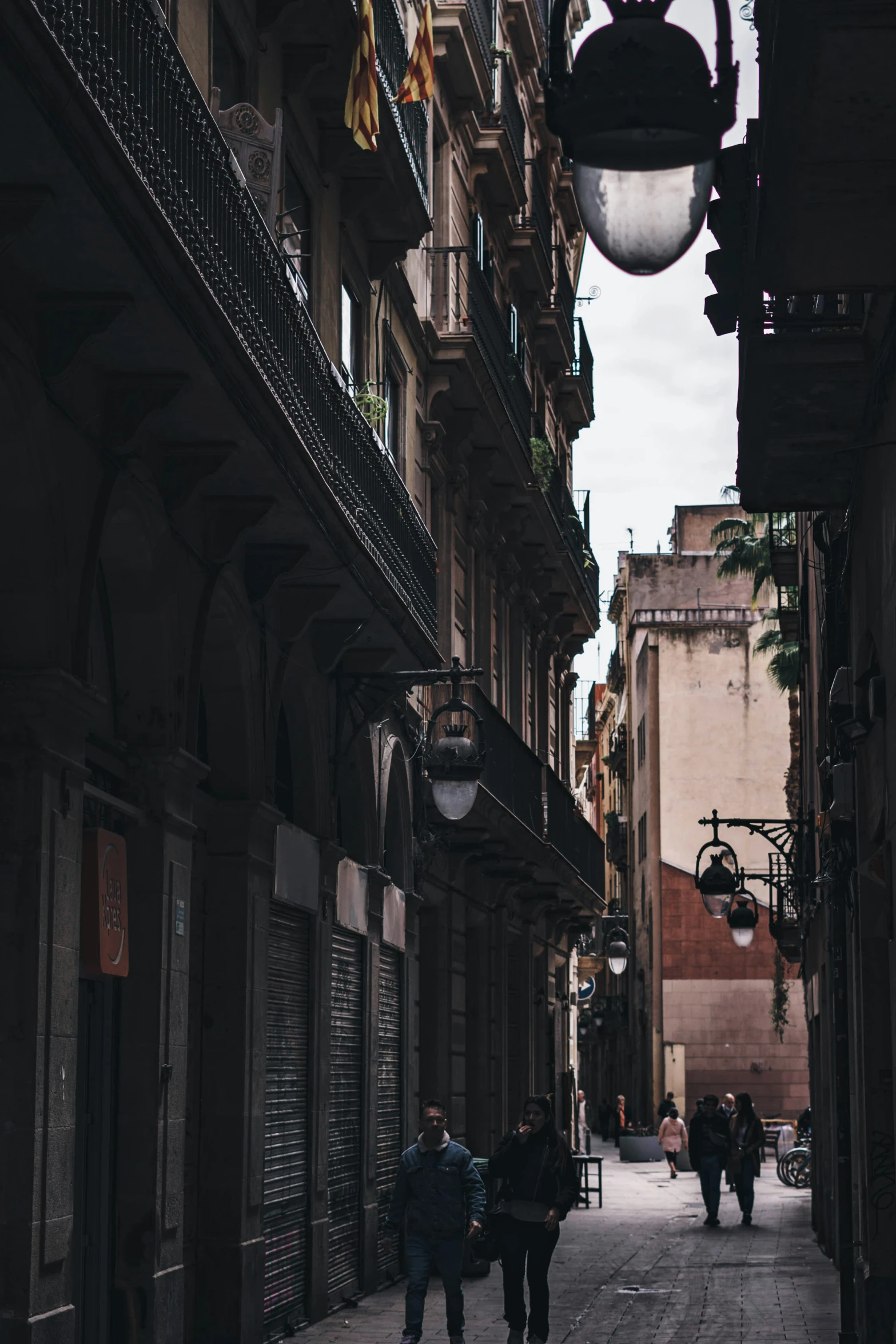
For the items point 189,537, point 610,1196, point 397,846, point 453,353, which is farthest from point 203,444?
point 610,1196

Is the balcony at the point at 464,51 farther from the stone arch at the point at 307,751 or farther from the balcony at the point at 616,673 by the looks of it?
the balcony at the point at 616,673

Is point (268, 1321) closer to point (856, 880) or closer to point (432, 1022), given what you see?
point (856, 880)

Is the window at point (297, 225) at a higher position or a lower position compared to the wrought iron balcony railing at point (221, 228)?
higher

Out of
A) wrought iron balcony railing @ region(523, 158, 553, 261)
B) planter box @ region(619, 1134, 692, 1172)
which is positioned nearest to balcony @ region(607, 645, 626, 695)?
planter box @ region(619, 1134, 692, 1172)

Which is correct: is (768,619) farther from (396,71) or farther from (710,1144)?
(396,71)

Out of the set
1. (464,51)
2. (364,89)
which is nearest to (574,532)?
(464,51)

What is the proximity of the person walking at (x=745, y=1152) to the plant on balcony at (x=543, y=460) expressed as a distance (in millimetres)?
9037

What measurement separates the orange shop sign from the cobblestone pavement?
4.72 metres

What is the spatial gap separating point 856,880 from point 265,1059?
4.35 metres

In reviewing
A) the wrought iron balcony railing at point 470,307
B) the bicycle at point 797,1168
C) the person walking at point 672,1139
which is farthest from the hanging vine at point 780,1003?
the wrought iron balcony railing at point 470,307

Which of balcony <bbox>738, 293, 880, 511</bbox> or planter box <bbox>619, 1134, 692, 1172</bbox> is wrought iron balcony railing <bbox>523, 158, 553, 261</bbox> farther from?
planter box <bbox>619, 1134, 692, 1172</bbox>

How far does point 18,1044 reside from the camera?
886 cm

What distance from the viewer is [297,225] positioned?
51.0 feet

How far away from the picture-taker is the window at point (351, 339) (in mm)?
17453
